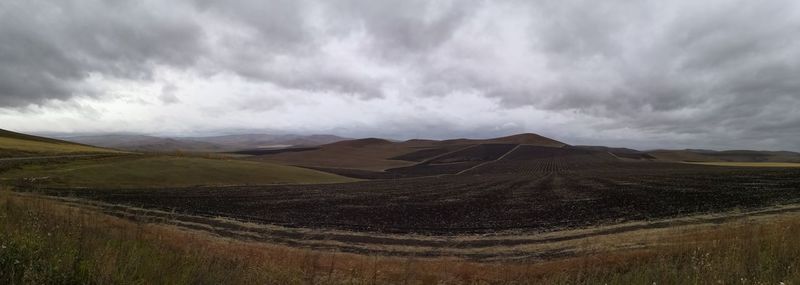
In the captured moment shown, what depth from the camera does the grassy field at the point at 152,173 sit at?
45344mm

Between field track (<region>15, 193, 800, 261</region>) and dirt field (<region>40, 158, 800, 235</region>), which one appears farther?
dirt field (<region>40, 158, 800, 235</region>)

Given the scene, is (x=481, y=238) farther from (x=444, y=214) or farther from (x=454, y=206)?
(x=454, y=206)

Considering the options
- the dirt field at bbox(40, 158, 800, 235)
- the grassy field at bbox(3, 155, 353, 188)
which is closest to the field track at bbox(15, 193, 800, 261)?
the dirt field at bbox(40, 158, 800, 235)

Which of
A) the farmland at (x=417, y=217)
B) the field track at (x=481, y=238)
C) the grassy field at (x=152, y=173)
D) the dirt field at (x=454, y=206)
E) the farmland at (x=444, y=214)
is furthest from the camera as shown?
the grassy field at (x=152, y=173)

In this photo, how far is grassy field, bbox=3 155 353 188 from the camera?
4534cm

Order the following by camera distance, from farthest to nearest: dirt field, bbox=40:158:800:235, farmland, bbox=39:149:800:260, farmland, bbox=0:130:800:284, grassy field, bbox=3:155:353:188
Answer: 1. grassy field, bbox=3:155:353:188
2. dirt field, bbox=40:158:800:235
3. farmland, bbox=39:149:800:260
4. farmland, bbox=0:130:800:284

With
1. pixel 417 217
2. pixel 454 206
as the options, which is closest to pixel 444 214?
pixel 417 217

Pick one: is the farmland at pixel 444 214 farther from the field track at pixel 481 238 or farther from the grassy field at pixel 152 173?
the grassy field at pixel 152 173

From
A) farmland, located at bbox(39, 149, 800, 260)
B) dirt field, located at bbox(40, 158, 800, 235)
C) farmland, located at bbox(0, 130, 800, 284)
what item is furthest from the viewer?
dirt field, located at bbox(40, 158, 800, 235)

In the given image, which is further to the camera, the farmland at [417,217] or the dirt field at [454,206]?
the dirt field at [454,206]

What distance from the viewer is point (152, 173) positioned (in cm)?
5662

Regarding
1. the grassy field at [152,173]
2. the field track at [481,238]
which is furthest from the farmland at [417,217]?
the grassy field at [152,173]

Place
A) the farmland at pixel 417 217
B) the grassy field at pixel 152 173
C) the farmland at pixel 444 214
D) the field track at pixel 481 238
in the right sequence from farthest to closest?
1. the grassy field at pixel 152 173
2. the farmland at pixel 444 214
3. the field track at pixel 481 238
4. the farmland at pixel 417 217

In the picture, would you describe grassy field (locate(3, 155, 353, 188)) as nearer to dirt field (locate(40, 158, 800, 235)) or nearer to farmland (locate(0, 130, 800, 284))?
farmland (locate(0, 130, 800, 284))
